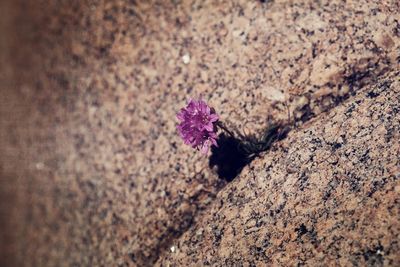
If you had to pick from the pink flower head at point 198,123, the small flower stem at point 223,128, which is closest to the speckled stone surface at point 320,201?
the small flower stem at point 223,128

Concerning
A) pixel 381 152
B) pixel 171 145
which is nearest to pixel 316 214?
pixel 381 152

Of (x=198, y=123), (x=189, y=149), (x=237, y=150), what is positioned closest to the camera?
(x=198, y=123)

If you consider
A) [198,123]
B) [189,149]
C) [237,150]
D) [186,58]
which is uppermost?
[186,58]

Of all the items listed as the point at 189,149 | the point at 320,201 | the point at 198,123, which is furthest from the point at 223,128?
the point at 320,201

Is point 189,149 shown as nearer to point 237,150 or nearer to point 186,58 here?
point 237,150

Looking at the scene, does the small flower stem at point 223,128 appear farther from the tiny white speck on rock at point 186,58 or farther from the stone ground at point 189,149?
the tiny white speck on rock at point 186,58
